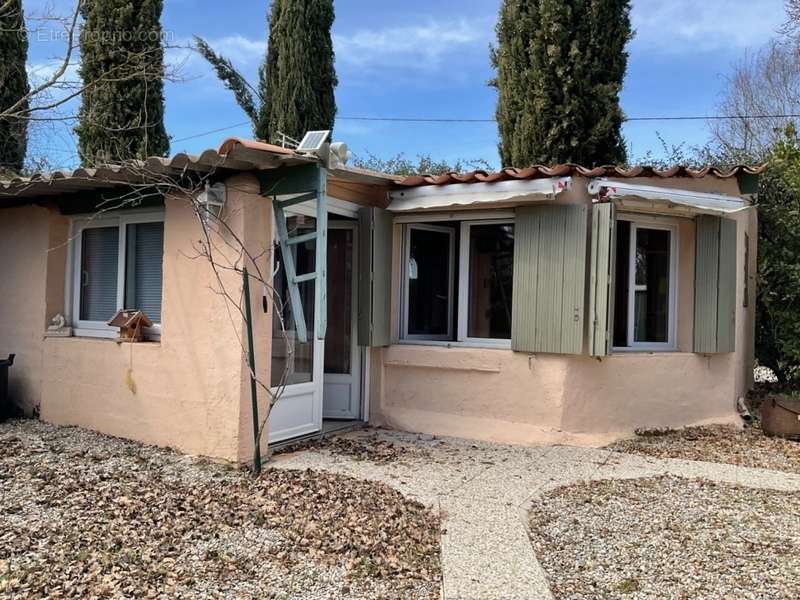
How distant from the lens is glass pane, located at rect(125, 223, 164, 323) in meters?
7.09

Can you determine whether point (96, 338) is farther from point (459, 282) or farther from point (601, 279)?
point (601, 279)

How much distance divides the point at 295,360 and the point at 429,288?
7.04ft

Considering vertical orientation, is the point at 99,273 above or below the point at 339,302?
above

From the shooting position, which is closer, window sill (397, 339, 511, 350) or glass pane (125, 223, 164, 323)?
glass pane (125, 223, 164, 323)

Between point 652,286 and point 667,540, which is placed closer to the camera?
point 667,540

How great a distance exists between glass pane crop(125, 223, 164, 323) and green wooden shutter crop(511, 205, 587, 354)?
13.4 feet

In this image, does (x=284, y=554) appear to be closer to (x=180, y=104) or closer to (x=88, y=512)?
(x=88, y=512)

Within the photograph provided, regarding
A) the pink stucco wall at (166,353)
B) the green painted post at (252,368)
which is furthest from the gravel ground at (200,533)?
the pink stucco wall at (166,353)

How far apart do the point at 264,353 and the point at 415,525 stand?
2463mm

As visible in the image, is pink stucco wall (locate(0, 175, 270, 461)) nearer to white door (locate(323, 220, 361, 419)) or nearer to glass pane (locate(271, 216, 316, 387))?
glass pane (locate(271, 216, 316, 387))

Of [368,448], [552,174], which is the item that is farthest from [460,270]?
[368,448]

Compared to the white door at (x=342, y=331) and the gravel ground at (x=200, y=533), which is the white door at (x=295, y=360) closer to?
the white door at (x=342, y=331)

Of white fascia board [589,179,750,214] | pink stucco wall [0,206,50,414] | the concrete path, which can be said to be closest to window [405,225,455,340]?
the concrete path

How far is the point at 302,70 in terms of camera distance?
14609 mm
